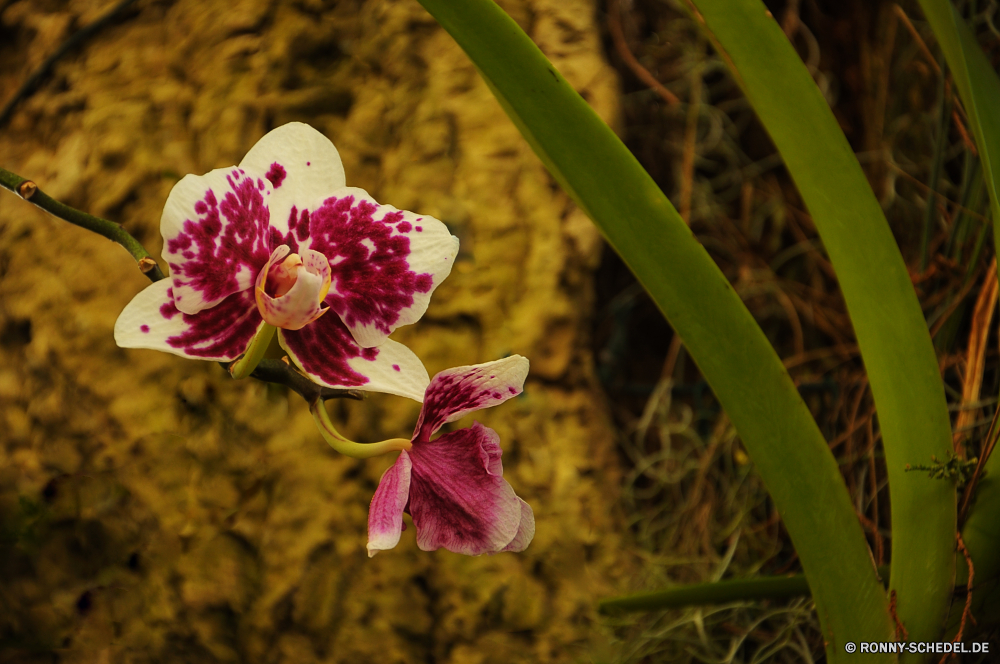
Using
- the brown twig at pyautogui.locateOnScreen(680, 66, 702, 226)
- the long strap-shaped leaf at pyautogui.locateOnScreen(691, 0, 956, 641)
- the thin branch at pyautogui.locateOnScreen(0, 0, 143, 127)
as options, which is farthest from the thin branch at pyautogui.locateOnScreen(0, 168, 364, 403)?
the brown twig at pyautogui.locateOnScreen(680, 66, 702, 226)

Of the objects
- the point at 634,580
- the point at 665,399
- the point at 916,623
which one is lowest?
the point at 634,580

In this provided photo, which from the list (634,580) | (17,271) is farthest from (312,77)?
(634,580)

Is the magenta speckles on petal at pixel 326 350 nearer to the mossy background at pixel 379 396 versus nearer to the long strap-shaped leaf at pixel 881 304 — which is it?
the long strap-shaped leaf at pixel 881 304

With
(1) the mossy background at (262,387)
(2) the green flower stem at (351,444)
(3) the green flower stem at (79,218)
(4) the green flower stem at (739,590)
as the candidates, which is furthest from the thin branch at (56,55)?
(4) the green flower stem at (739,590)

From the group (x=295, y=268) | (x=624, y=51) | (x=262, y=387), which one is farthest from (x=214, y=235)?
(x=624, y=51)

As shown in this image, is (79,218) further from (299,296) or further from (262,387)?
(262,387)

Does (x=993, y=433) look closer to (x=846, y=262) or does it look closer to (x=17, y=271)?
(x=846, y=262)
